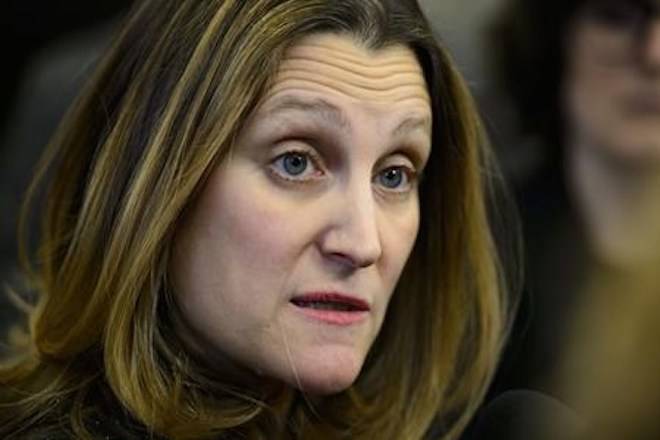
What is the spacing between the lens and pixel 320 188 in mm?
2672

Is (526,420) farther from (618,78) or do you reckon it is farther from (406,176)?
(618,78)

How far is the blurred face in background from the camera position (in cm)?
423

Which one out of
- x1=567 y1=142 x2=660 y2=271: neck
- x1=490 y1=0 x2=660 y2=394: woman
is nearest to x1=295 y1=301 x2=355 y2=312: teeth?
x1=490 y1=0 x2=660 y2=394: woman

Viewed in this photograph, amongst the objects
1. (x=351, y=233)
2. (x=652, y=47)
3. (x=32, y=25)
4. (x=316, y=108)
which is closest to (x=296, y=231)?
(x=351, y=233)

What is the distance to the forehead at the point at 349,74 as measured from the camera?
8.77 ft

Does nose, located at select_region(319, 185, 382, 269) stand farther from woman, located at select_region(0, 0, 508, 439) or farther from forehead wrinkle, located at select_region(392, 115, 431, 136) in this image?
forehead wrinkle, located at select_region(392, 115, 431, 136)

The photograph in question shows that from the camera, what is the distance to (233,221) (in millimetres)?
2650

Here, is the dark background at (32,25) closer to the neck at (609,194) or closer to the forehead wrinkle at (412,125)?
the neck at (609,194)

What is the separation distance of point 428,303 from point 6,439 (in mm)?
834

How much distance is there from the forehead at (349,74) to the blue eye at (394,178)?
0.10m

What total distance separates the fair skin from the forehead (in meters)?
1.53

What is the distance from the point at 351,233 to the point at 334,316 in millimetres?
138

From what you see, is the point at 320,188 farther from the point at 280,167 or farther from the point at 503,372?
the point at 503,372

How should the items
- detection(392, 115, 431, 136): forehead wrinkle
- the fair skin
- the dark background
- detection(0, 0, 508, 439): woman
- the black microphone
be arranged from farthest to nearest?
the dark background, the fair skin, detection(392, 115, 431, 136): forehead wrinkle, detection(0, 0, 508, 439): woman, the black microphone
